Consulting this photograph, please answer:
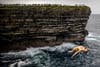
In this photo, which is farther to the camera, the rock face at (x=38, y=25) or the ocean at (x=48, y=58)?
the rock face at (x=38, y=25)

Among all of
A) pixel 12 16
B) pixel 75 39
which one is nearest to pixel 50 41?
pixel 75 39

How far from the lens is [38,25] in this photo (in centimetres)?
4841

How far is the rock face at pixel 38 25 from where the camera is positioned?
4653 centimetres

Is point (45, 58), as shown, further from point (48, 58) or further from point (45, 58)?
point (48, 58)

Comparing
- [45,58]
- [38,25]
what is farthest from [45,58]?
[38,25]

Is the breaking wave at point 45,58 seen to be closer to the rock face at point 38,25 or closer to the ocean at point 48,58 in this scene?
the ocean at point 48,58

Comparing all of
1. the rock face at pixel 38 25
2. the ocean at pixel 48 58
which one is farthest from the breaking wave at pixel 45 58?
the rock face at pixel 38 25

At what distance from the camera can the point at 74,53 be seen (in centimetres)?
4841

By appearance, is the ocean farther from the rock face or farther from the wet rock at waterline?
the rock face

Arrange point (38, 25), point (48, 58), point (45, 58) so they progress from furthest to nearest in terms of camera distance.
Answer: point (38, 25), point (48, 58), point (45, 58)

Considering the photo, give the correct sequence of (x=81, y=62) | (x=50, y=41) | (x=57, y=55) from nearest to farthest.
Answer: (x=81, y=62) → (x=57, y=55) → (x=50, y=41)

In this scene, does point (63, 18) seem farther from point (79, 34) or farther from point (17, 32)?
point (17, 32)

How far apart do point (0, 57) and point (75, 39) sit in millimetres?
Result: 17180

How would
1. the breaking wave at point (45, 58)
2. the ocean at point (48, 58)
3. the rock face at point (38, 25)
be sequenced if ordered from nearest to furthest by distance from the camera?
1. the breaking wave at point (45, 58)
2. the ocean at point (48, 58)
3. the rock face at point (38, 25)
